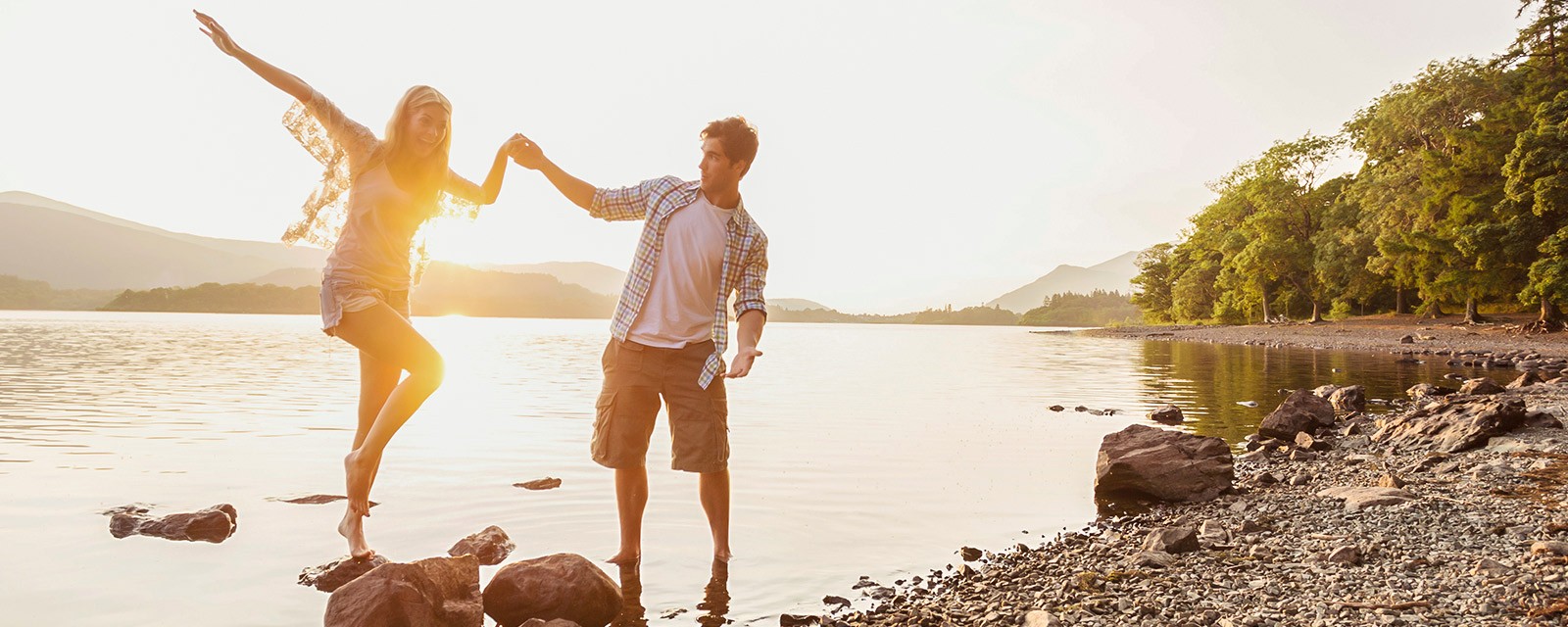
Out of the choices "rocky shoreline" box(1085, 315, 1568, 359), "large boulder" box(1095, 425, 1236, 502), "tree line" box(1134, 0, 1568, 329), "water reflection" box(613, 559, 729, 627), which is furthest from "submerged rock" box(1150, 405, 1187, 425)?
"tree line" box(1134, 0, 1568, 329)

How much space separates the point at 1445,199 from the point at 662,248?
174 ft

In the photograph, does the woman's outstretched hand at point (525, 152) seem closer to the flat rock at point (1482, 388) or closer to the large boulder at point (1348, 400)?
the large boulder at point (1348, 400)

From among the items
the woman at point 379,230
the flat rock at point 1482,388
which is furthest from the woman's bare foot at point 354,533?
the flat rock at point 1482,388

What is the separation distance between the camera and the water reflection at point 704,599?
5.41 metres

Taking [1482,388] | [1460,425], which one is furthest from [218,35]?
[1482,388]

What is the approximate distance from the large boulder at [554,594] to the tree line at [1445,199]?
153 ft

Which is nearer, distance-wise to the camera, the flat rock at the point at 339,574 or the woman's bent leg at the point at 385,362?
the woman's bent leg at the point at 385,362

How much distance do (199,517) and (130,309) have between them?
8363 inches

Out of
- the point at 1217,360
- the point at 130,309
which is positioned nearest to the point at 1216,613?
the point at 1217,360

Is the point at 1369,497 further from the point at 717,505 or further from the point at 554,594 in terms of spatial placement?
the point at 554,594

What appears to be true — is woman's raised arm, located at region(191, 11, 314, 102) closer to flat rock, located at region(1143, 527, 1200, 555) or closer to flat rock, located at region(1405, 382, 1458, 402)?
flat rock, located at region(1143, 527, 1200, 555)

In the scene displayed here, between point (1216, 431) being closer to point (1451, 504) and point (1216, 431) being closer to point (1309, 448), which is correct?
point (1309, 448)

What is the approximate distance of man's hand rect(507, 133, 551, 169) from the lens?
5.56m

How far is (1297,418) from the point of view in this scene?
13.4 meters
